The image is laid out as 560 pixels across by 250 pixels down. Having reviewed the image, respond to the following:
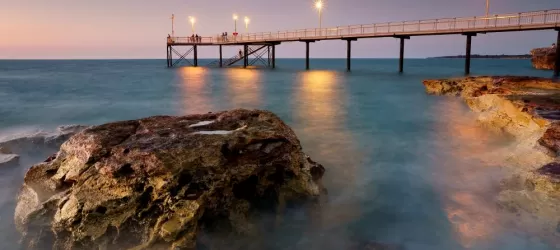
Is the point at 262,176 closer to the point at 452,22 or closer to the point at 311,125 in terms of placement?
the point at 311,125

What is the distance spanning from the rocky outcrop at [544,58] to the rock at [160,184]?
5652 centimetres

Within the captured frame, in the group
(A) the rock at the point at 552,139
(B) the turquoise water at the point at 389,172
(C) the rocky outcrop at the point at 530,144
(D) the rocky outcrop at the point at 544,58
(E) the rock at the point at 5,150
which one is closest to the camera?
(B) the turquoise water at the point at 389,172

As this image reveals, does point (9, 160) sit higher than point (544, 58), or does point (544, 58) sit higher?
point (544, 58)

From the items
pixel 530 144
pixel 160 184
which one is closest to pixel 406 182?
pixel 530 144

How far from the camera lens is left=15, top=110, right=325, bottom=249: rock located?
4.09 m

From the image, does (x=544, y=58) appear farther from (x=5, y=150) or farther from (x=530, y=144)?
(x=5, y=150)

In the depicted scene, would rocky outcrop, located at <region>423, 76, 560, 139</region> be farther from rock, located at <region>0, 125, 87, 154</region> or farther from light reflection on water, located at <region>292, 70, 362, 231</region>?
rock, located at <region>0, 125, 87, 154</region>

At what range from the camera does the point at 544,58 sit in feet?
169

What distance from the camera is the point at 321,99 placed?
64.8 feet

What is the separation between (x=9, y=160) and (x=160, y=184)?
4799 millimetres

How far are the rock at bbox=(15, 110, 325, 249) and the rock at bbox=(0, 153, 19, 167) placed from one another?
234 centimetres

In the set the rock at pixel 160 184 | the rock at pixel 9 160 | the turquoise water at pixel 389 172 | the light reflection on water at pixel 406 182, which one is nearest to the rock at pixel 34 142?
the turquoise water at pixel 389 172

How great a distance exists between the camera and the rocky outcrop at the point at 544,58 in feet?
165

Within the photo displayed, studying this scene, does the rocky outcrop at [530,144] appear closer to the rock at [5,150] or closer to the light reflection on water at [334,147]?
the light reflection on water at [334,147]
